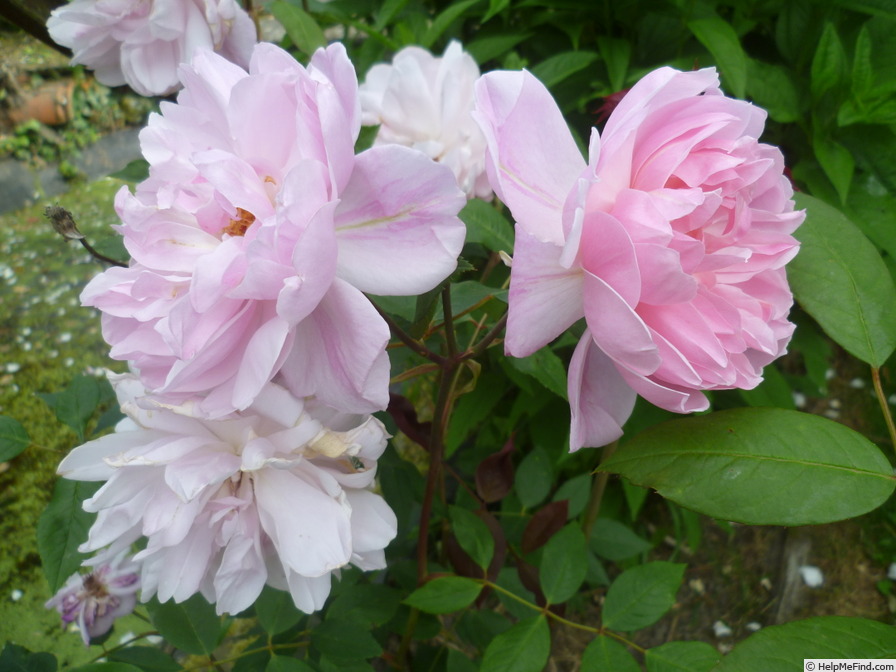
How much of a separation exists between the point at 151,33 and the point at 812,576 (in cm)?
152

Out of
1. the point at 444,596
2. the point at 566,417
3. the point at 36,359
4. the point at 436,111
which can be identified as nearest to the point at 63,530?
the point at 444,596

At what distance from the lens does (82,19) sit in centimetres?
64

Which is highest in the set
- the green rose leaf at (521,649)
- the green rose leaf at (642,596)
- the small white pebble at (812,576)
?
the green rose leaf at (521,649)

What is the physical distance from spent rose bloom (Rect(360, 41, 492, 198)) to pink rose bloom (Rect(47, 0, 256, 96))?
6.3 inches

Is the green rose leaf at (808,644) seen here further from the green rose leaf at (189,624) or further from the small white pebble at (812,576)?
the small white pebble at (812,576)

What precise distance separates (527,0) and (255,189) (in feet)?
2.71

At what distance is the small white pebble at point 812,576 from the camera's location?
1.32m

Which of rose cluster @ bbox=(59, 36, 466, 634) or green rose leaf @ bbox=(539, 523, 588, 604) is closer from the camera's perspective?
rose cluster @ bbox=(59, 36, 466, 634)

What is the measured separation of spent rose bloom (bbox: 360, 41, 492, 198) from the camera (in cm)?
71

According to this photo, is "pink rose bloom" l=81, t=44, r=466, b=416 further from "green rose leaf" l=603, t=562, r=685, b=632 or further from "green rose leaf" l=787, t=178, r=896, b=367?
"green rose leaf" l=603, t=562, r=685, b=632

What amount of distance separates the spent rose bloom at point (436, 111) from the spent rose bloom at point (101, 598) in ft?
1.84

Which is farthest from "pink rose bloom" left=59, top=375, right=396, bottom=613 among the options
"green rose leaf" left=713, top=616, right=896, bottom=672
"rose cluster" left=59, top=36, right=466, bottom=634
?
"green rose leaf" left=713, top=616, right=896, bottom=672

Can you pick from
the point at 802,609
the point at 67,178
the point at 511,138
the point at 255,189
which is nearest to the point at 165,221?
the point at 255,189

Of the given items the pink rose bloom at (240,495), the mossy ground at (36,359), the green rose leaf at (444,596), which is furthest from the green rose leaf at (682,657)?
the mossy ground at (36,359)
